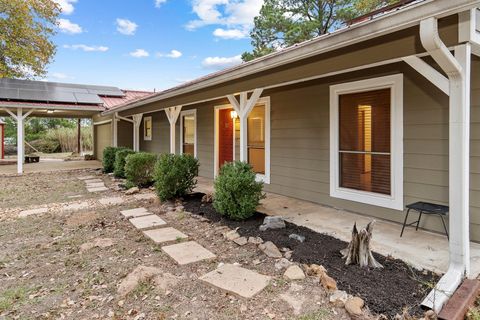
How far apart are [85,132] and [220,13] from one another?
1483cm

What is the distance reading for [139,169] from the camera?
7574 millimetres

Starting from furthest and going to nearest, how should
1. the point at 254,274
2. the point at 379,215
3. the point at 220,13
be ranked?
the point at 220,13, the point at 379,215, the point at 254,274

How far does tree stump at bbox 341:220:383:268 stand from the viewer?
279 cm

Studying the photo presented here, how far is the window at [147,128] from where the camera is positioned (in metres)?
12.0

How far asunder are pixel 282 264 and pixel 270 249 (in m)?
0.35

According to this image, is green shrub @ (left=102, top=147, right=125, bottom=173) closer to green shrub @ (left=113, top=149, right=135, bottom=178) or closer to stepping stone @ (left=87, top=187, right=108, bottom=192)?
green shrub @ (left=113, top=149, right=135, bottom=178)

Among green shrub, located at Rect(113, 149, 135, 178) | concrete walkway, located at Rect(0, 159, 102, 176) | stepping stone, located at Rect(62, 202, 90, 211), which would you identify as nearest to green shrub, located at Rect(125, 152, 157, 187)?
stepping stone, located at Rect(62, 202, 90, 211)

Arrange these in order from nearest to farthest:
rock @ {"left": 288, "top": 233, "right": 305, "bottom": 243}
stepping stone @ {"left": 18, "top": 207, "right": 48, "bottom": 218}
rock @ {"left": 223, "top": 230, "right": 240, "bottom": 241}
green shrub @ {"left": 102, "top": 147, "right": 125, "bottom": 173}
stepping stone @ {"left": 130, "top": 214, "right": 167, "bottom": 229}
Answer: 1. rock @ {"left": 288, "top": 233, "right": 305, "bottom": 243}
2. rock @ {"left": 223, "top": 230, "right": 240, "bottom": 241}
3. stepping stone @ {"left": 130, "top": 214, "right": 167, "bottom": 229}
4. stepping stone @ {"left": 18, "top": 207, "right": 48, "bottom": 218}
5. green shrub @ {"left": 102, "top": 147, "right": 125, "bottom": 173}

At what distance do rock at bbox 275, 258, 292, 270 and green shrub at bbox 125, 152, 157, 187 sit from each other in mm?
5329

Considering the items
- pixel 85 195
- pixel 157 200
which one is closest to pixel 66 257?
pixel 157 200

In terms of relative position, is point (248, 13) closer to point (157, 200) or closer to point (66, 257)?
point (157, 200)

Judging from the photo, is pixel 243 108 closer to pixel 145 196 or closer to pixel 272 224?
pixel 272 224

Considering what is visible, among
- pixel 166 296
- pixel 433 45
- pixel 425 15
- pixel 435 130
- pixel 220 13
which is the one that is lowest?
pixel 166 296

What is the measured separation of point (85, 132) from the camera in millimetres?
24469
